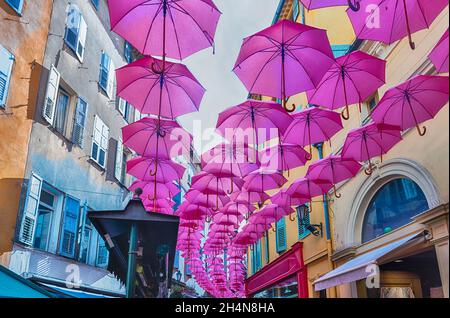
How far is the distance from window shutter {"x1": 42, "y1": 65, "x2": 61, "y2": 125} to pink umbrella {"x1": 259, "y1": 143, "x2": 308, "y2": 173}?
279 centimetres

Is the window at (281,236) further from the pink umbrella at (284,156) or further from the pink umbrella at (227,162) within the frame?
the pink umbrella at (284,156)

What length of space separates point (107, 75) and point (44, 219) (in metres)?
1.89

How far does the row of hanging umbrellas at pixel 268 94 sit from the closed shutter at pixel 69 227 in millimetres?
1016

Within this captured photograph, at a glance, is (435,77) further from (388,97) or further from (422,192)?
(422,192)

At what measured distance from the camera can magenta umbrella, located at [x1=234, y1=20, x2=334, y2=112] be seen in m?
3.55

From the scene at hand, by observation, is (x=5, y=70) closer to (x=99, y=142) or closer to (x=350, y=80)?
(x=99, y=142)

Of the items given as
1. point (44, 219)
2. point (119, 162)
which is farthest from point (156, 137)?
point (44, 219)

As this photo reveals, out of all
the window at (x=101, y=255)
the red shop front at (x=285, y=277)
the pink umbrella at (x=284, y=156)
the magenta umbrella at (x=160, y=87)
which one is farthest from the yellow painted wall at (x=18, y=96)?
the red shop front at (x=285, y=277)

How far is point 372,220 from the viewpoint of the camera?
518 cm

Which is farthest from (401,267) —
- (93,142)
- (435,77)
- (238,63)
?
(93,142)

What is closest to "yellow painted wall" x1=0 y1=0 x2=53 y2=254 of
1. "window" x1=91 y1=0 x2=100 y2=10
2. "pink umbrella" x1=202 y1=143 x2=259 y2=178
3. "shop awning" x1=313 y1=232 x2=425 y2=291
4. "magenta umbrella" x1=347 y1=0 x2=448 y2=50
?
"window" x1=91 y1=0 x2=100 y2=10

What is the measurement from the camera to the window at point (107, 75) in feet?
16.0

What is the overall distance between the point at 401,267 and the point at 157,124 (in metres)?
3.69
